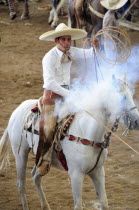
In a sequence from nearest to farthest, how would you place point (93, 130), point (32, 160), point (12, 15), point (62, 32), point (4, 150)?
point (93, 130) → point (62, 32) → point (4, 150) → point (32, 160) → point (12, 15)

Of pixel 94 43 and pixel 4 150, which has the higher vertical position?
pixel 94 43

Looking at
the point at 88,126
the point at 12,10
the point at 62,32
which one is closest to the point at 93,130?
the point at 88,126

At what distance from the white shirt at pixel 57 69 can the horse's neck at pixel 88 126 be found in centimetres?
33

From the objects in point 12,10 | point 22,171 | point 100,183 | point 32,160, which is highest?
point 100,183

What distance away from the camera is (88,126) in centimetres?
525

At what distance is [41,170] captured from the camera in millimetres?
5727

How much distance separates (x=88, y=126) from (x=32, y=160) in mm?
2653

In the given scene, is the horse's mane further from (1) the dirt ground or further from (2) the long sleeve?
(1) the dirt ground

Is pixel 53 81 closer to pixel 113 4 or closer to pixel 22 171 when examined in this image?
pixel 22 171

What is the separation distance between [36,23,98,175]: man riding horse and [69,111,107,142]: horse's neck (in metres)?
0.27

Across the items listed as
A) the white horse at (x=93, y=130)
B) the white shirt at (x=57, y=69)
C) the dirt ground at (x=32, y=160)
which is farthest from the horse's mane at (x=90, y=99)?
the dirt ground at (x=32, y=160)

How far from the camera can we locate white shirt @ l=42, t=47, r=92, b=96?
5.41m

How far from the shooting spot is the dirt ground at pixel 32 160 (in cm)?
644

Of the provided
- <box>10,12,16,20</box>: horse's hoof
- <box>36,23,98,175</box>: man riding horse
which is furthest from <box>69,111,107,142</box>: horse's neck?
<box>10,12,16,20</box>: horse's hoof
